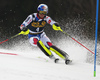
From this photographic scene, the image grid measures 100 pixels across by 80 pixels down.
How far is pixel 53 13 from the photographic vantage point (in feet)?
44.9

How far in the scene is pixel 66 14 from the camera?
14.2m

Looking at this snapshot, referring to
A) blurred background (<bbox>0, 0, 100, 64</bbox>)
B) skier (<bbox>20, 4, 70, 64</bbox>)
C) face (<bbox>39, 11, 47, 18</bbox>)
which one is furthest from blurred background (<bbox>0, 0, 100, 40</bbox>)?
face (<bbox>39, 11, 47, 18</bbox>)

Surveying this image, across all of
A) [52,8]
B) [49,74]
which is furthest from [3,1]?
[49,74]

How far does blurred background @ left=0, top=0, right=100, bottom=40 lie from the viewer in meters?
13.0

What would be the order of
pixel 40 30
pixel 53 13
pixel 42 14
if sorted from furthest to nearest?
pixel 53 13 < pixel 40 30 < pixel 42 14

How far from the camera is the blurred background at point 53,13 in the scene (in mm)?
13008

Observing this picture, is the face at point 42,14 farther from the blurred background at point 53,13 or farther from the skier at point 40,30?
the blurred background at point 53,13

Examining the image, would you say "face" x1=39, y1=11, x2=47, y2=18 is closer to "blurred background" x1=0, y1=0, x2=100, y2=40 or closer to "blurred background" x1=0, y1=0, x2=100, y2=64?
"blurred background" x1=0, y1=0, x2=100, y2=64

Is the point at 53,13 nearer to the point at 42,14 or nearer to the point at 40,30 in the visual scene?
the point at 40,30

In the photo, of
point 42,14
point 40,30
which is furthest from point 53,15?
point 42,14

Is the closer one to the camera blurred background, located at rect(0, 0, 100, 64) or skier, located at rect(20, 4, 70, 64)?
skier, located at rect(20, 4, 70, 64)

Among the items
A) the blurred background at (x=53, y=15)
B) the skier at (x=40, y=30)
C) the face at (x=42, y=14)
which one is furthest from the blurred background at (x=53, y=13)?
the face at (x=42, y=14)

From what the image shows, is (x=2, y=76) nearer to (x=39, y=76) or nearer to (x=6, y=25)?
(x=39, y=76)

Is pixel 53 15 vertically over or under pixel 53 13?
under
